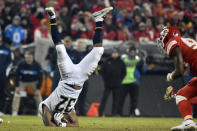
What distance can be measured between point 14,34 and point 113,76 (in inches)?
149

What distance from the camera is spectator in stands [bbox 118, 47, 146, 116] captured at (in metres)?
15.3

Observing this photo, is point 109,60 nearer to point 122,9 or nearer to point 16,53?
point 16,53

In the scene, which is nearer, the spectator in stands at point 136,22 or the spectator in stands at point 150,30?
the spectator in stands at point 150,30

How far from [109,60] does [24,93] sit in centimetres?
276

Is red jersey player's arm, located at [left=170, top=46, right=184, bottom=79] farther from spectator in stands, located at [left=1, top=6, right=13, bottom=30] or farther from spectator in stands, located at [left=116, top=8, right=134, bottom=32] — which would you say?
spectator in stands, located at [left=116, top=8, right=134, bottom=32]

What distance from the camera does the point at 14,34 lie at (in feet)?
55.1

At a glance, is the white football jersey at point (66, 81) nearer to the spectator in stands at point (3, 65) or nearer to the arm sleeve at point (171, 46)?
the arm sleeve at point (171, 46)

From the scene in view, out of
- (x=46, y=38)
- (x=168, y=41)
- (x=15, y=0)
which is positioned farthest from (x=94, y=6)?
(x=168, y=41)

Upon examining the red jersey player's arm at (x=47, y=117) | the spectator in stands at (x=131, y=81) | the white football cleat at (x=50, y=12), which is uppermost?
the white football cleat at (x=50, y=12)

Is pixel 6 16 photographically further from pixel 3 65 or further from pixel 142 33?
pixel 142 33

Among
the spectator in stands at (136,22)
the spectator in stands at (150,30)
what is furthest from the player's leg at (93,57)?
the spectator in stands at (136,22)

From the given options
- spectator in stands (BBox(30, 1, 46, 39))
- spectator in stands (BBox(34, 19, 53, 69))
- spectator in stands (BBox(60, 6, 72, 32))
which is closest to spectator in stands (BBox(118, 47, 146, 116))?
spectator in stands (BBox(34, 19, 53, 69))

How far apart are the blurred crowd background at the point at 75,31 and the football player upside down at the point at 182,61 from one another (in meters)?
4.94

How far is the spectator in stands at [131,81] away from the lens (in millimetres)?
15273
